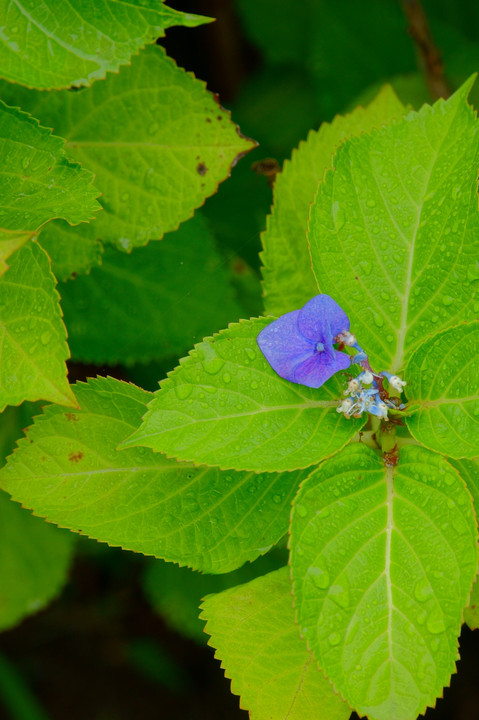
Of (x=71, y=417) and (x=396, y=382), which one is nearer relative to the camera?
(x=396, y=382)

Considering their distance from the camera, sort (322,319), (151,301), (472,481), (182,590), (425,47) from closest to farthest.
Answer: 1. (322,319)
2. (472,481)
3. (151,301)
4. (425,47)
5. (182,590)

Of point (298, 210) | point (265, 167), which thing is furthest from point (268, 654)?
point (265, 167)

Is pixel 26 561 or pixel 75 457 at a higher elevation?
pixel 75 457

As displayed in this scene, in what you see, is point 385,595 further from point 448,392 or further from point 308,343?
point 308,343

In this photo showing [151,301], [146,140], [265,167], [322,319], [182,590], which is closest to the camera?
[322,319]

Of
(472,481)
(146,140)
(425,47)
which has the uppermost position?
(425,47)

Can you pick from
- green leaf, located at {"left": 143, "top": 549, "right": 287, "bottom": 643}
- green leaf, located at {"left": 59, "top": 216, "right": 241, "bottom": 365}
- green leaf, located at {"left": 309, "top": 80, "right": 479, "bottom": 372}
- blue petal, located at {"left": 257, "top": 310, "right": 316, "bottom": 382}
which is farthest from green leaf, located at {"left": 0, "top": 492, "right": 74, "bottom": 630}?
green leaf, located at {"left": 309, "top": 80, "right": 479, "bottom": 372}

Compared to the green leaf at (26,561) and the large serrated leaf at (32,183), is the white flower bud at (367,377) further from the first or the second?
the green leaf at (26,561)
